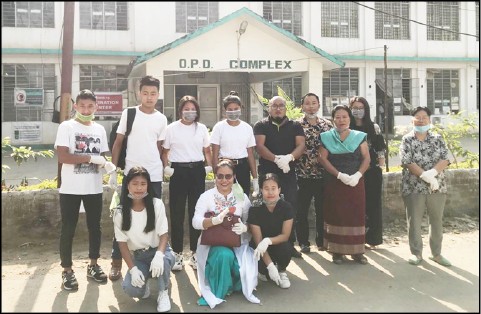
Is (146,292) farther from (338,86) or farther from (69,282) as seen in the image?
(338,86)

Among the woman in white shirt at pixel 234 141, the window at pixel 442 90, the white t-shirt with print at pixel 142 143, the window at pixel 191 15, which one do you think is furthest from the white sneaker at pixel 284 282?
the window at pixel 442 90

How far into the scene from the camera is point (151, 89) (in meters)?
4.06

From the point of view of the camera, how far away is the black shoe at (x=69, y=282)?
3799mm

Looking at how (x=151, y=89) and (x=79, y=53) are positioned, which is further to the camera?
(x=79, y=53)

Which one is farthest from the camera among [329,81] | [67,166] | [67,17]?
[329,81]

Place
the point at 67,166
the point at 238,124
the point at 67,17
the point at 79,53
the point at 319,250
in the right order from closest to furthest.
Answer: the point at 67,166 < the point at 238,124 < the point at 319,250 < the point at 67,17 < the point at 79,53

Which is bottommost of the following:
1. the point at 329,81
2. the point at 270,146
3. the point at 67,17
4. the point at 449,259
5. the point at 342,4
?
the point at 449,259

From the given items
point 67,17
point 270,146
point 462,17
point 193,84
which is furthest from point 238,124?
point 462,17

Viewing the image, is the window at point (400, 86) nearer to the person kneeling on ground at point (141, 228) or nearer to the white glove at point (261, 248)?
the white glove at point (261, 248)

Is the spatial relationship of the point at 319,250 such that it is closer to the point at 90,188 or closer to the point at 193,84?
the point at 90,188

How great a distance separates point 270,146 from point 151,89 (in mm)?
1298

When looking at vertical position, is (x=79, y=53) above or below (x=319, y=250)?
above

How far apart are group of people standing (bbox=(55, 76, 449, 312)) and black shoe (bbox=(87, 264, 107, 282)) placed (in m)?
0.01

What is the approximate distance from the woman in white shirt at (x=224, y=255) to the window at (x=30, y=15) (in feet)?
47.5
